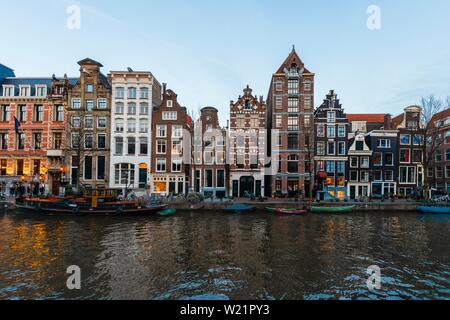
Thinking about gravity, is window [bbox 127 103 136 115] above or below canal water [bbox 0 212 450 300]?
above

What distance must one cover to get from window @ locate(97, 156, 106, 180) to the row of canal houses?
19 centimetres

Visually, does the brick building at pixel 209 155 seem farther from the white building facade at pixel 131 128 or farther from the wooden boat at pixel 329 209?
the wooden boat at pixel 329 209

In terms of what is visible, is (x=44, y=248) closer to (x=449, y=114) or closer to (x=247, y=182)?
(x=247, y=182)

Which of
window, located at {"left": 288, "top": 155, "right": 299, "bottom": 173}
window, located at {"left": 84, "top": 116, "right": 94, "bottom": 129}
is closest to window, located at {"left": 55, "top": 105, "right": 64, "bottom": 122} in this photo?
window, located at {"left": 84, "top": 116, "right": 94, "bottom": 129}

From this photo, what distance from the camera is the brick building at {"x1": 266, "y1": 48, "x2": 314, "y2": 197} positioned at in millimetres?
47000

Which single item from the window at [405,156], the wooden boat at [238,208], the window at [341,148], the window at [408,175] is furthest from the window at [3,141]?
the window at [405,156]

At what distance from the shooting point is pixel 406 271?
45.1 feet

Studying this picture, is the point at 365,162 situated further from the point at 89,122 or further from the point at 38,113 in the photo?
the point at 38,113

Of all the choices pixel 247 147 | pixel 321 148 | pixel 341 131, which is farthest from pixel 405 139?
pixel 247 147

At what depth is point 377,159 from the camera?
48.9m

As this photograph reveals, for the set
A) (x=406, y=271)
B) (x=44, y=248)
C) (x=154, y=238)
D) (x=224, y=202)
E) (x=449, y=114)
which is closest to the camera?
(x=406, y=271)

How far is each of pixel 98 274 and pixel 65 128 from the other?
40762mm

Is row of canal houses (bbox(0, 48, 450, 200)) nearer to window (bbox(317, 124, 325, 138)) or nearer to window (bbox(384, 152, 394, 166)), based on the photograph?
window (bbox(384, 152, 394, 166))
